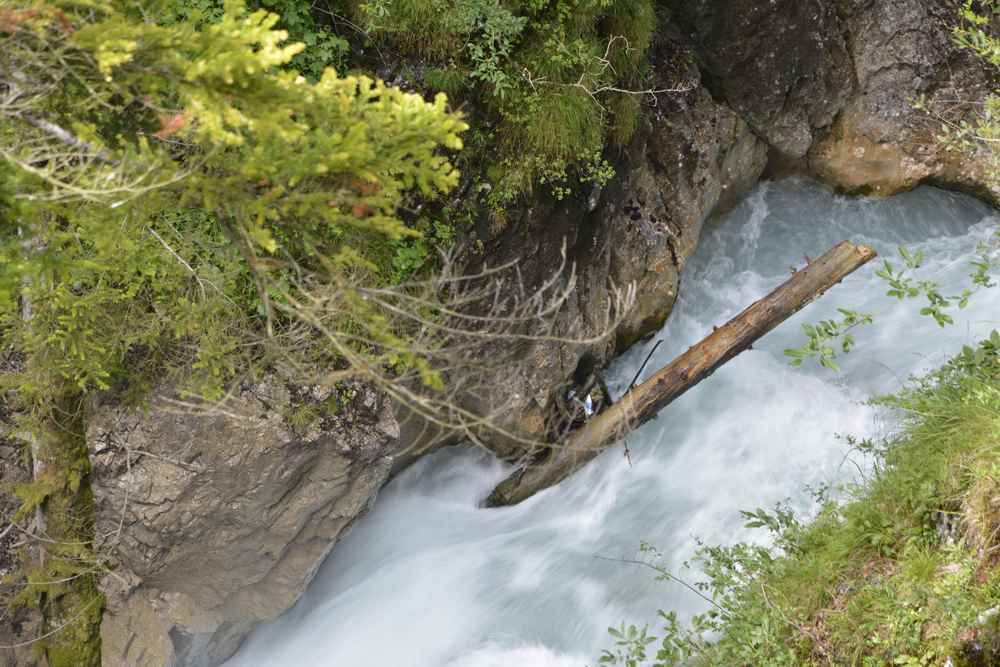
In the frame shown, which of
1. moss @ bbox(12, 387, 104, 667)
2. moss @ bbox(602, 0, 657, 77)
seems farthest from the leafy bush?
moss @ bbox(12, 387, 104, 667)

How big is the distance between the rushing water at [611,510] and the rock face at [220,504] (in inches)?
33.3

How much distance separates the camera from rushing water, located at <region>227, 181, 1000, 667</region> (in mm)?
7301

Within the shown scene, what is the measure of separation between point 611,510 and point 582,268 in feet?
7.93

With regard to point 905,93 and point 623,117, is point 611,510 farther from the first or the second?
point 905,93

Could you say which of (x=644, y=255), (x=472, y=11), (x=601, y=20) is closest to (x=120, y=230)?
(x=472, y=11)

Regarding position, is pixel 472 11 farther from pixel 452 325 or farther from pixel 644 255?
pixel 644 255

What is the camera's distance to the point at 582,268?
24.8 feet

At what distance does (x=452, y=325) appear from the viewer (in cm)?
667

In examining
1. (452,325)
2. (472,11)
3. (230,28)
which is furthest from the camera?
(452,325)

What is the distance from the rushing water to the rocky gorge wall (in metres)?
0.59

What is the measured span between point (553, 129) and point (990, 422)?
3925mm

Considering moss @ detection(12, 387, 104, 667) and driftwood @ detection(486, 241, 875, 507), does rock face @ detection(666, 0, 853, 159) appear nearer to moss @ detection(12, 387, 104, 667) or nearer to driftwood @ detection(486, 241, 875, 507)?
driftwood @ detection(486, 241, 875, 507)

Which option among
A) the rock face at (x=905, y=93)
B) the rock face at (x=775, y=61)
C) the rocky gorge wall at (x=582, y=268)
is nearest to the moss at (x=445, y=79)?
the rocky gorge wall at (x=582, y=268)

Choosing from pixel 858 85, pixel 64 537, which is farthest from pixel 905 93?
pixel 64 537
